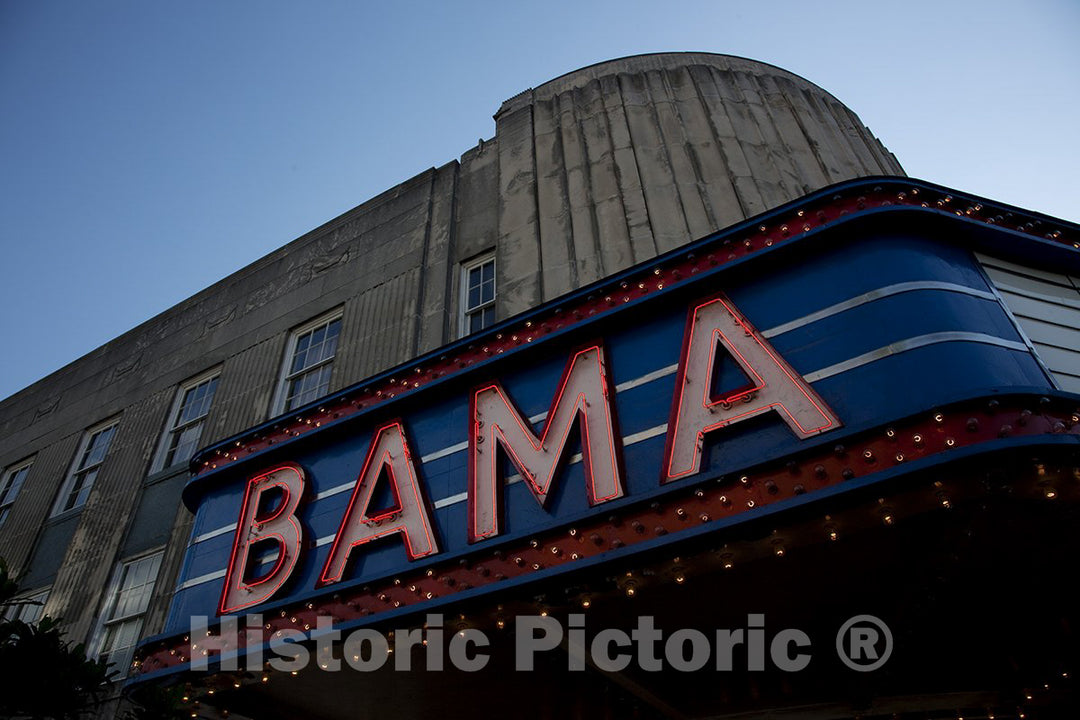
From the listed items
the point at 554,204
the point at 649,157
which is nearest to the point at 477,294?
the point at 554,204

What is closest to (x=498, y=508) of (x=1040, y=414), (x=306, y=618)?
(x=306, y=618)

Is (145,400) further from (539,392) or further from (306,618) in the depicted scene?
(539,392)

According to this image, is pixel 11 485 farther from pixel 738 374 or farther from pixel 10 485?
pixel 738 374

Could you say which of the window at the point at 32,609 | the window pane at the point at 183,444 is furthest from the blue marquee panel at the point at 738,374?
the window at the point at 32,609

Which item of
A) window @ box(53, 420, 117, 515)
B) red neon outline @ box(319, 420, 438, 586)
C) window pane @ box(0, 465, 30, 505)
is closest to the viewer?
red neon outline @ box(319, 420, 438, 586)

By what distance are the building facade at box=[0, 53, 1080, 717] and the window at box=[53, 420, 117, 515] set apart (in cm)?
60

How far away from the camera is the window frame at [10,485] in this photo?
19078 millimetres

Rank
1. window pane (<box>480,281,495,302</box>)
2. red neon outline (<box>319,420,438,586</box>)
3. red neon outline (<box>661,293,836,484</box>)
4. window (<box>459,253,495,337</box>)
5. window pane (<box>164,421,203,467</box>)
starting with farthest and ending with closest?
window pane (<box>164,421,203,467</box>)
window pane (<box>480,281,495,302</box>)
window (<box>459,253,495,337</box>)
red neon outline (<box>319,420,438,586</box>)
red neon outline (<box>661,293,836,484</box>)

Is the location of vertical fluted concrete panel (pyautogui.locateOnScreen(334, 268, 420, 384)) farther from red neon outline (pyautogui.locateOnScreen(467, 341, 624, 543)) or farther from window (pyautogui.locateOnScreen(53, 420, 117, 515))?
window (pyautogui.locateOnScreen(53, 420, 117, 515))

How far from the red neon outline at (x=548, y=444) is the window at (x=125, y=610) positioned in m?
8.97

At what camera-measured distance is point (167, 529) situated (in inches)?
575

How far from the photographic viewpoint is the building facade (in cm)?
601

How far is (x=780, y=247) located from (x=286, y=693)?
7030 mm

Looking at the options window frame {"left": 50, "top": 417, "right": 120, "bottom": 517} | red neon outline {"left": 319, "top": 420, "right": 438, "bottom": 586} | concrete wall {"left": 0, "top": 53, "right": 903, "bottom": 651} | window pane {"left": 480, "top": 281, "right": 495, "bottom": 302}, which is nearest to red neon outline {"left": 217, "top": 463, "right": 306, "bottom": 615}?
red neon outline {"left": 319, "top": 420, "right": 438, "bottom": 586}
